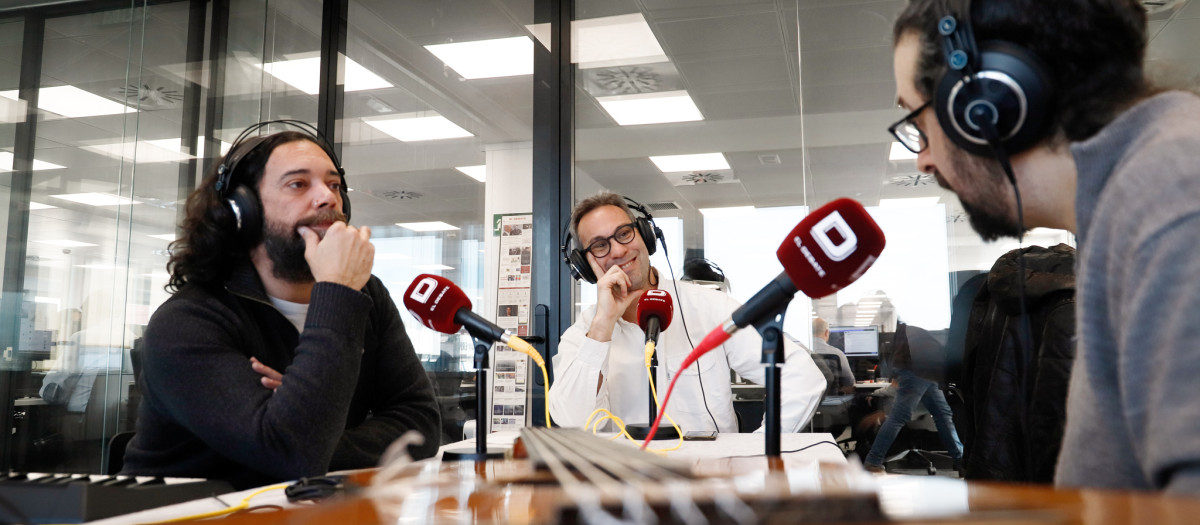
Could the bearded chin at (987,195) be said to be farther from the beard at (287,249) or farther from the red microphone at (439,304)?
the beard at (287,249)

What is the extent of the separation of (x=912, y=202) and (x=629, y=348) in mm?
1770

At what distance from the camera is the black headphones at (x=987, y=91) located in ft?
2.81

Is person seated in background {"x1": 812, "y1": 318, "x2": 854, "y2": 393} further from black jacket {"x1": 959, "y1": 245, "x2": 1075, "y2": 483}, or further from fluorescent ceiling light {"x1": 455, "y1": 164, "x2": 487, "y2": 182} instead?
fluorescent ceiling light {"x1": 455, "y1": 164, "x2": 487, "y2": 182}

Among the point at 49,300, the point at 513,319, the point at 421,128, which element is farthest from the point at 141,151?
the point at 513,319

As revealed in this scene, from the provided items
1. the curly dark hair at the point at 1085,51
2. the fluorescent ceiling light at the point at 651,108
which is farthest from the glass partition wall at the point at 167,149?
the curly dark hair at the point at 1085,51

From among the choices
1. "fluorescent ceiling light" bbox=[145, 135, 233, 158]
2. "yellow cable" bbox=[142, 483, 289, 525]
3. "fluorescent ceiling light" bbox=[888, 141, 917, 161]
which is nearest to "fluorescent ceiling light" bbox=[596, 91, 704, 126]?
"fluorescent ceiling light" bbox=[888, 141, 917, 161]

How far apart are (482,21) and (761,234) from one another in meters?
1.81

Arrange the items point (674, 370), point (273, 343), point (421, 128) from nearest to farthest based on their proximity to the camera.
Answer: point (273, 343) < point (674, 370) < point (421, 128)

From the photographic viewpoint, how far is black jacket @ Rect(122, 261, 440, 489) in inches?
48.3

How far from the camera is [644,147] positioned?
12.5 ft

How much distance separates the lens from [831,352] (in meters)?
3.48

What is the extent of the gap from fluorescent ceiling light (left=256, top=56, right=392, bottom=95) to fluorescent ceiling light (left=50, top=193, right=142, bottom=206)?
1.13 meters

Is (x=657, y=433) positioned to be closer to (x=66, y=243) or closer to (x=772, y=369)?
(x=772, y=369)

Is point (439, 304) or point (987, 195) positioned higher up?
point (987, 195)
